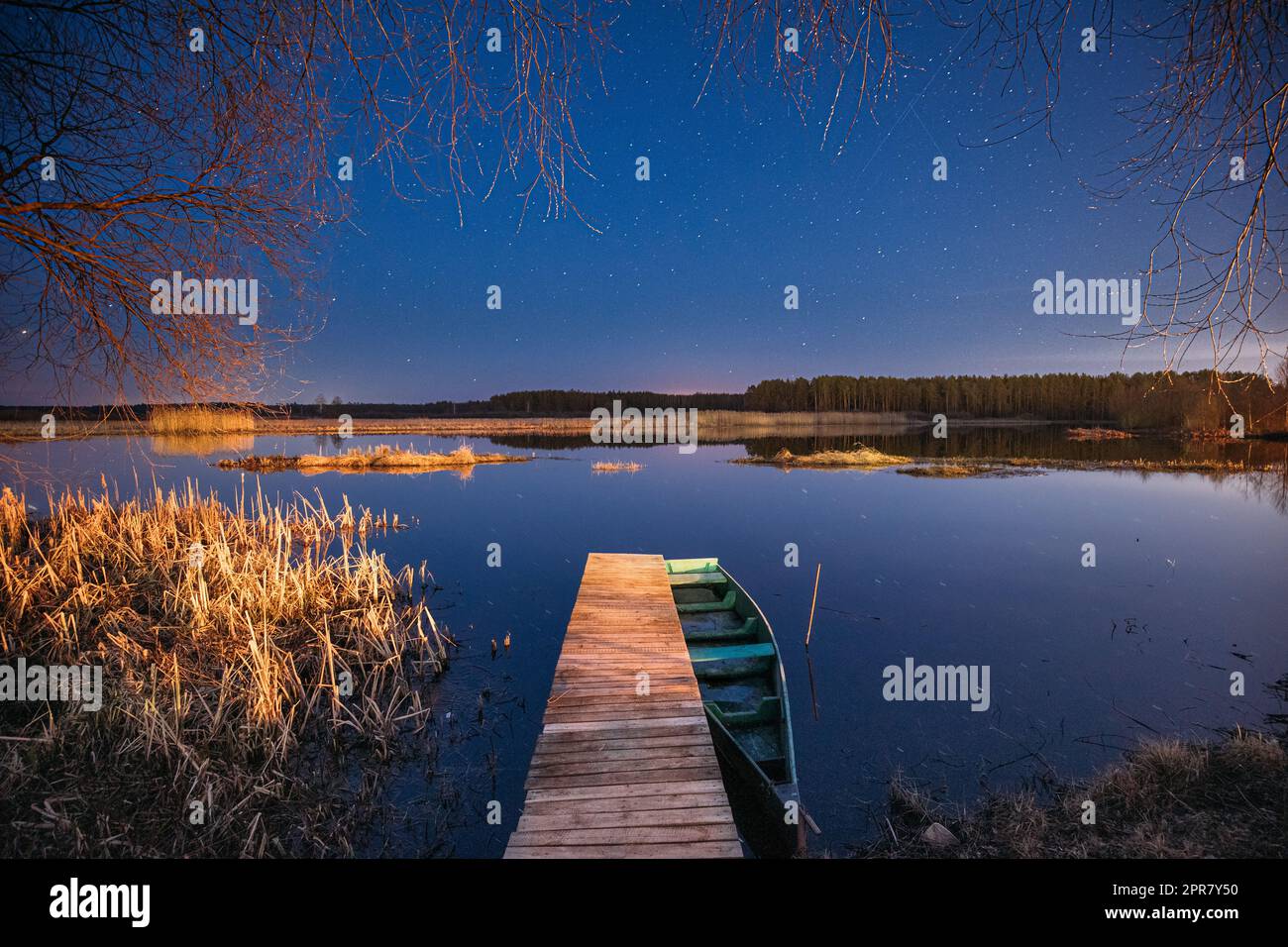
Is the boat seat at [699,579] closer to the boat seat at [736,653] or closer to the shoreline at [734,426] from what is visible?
the boat seat at [736,653]

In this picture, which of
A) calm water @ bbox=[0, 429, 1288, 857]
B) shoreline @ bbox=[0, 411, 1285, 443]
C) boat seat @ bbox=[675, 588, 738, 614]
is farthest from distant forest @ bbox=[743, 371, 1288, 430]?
boat seat @ bbox=[675, 588, 738, 614]

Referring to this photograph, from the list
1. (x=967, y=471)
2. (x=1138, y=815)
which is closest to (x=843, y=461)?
(x=967, y=471)

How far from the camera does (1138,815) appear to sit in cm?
503

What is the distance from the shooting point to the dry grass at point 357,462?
31.1 m

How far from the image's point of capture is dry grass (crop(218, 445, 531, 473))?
3108 cm

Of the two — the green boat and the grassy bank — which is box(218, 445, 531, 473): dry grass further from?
the grassy bank

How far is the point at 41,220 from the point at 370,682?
571 cm

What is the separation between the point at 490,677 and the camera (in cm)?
855

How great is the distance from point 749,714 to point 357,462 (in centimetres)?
3116

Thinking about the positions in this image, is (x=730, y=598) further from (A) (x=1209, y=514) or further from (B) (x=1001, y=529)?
(A) (x=1209, y=514)

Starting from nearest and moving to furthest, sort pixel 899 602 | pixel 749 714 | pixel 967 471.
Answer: pixel 749 714 → pixel 899 602 → pixel 967 471

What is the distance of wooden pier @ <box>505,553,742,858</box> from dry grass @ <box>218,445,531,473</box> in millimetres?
27284

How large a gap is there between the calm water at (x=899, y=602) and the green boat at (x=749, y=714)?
58cm

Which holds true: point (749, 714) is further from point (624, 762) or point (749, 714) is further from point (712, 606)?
point (712, 606)
